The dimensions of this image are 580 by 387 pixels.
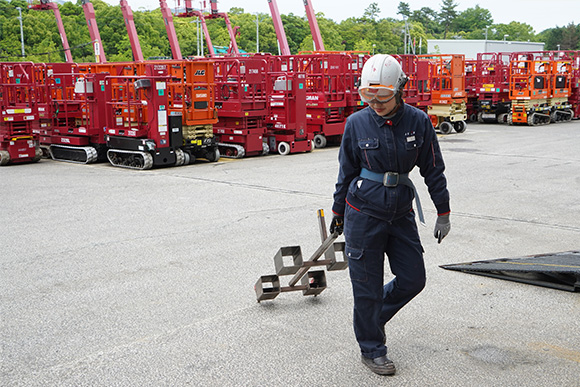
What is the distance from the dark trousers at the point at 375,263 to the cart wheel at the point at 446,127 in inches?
821

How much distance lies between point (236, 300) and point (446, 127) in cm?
2012

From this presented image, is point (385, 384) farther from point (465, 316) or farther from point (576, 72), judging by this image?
point (576, 72)

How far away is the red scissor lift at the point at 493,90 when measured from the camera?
2850cm

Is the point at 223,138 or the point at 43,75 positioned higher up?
the point at 43,75

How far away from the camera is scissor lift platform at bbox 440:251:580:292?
629 centimetres

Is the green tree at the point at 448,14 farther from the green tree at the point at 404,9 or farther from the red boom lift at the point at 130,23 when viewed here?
the red boom lift at the point at 130,23

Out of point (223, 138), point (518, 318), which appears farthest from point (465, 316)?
point (223, 138)

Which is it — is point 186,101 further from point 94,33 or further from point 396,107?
point 94,33

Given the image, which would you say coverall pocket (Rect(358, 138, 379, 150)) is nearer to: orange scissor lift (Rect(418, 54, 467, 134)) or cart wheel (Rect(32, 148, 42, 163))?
cart wheel (Rect(32, 148, 42, 163))

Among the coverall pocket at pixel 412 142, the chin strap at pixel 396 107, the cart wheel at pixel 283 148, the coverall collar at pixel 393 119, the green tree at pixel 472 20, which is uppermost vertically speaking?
the green tree at pixel 472 20

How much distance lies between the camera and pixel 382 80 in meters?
4.32

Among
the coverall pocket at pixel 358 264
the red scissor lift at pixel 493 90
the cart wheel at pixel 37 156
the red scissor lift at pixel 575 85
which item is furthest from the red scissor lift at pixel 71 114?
the red scissor lift at pixel 575 85

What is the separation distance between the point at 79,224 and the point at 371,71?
619 centimetres

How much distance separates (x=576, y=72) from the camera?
97.3 ft
